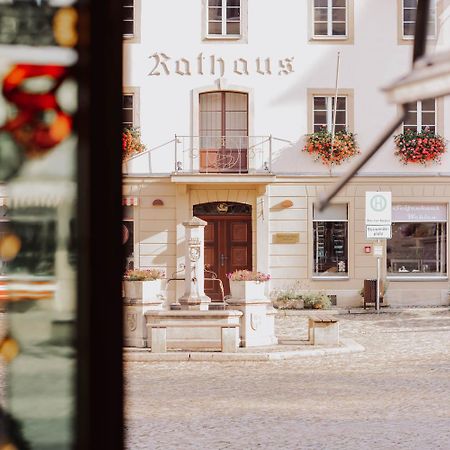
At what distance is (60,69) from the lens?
1602mm

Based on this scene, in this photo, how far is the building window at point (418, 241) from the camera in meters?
29.0

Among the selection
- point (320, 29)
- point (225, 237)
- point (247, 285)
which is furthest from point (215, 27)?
point (247, 285)

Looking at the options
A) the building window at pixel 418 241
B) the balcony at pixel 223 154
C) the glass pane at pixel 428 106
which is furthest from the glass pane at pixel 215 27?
the building window at pixel 418 241

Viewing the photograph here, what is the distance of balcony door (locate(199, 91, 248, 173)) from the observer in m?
28.6

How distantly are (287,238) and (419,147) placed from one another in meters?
4.10

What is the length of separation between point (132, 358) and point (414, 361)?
4250mm

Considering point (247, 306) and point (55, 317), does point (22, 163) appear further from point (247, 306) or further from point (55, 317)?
point (247, 306)

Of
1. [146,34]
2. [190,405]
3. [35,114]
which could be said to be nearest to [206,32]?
[146,34]

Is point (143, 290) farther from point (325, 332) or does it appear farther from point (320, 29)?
point (320, 29)

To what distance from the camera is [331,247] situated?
28.8 meters

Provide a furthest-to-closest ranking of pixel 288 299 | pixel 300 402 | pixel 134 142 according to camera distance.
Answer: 1. pixel 134 142
2. pixel 288 299
3. pixel 300 402

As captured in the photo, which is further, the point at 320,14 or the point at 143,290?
the point at 320,14

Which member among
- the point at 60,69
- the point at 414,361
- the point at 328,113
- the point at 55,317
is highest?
the point at 328,113

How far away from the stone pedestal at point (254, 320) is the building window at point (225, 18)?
12295 mm
